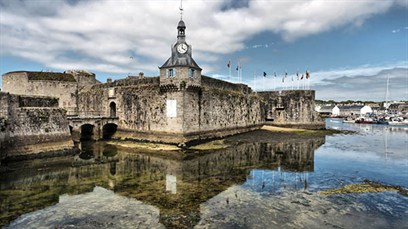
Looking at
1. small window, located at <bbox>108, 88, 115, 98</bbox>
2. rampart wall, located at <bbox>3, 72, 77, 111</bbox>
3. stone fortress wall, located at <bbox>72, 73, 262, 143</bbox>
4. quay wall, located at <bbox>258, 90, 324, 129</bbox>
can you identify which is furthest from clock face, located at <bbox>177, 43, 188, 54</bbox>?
quay wall, located at <bbox>258, 90, 324, 129</bbox>

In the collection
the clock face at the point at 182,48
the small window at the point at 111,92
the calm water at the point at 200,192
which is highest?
the clock face at the point at 182,48

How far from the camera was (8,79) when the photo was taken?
27.3 meters

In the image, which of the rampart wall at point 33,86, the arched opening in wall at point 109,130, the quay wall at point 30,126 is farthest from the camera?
the rampart wall at point 33,86

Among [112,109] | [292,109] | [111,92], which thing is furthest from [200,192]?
[292,109]

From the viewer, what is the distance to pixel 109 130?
2638 centimetres

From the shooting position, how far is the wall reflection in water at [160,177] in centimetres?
886

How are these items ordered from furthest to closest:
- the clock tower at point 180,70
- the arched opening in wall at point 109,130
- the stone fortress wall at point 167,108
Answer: the arched opening in wall at point 109,130 → the stone fortress wall at point 167,108 → the clock tower at point 180,70

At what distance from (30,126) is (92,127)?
9.23 meters

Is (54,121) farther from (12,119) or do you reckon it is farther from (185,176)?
(185,176)

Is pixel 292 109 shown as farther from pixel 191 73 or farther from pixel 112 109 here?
pixel 112 109

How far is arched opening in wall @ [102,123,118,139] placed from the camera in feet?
85.1

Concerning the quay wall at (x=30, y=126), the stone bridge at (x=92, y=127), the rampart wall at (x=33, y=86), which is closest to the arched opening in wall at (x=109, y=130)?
the stone bridge at (x=92, y=127)

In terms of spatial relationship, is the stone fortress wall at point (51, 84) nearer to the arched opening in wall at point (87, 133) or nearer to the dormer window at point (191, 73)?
the arched opening in wall at point (87, 133)

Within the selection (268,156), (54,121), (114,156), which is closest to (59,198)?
(114,156)
